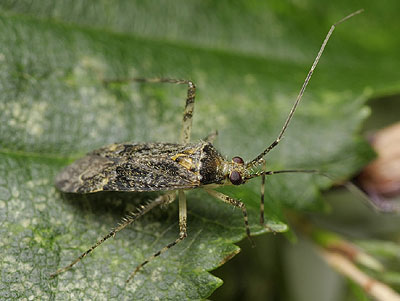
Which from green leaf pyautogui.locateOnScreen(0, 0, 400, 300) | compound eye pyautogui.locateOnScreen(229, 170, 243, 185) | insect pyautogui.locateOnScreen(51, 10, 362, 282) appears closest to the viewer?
green leaf pyautogui.locateOnScreen(0, 0, 400, 300)

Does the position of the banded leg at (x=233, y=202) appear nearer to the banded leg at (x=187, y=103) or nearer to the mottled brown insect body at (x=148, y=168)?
the mottled brown insect body at (x=148, y=168)

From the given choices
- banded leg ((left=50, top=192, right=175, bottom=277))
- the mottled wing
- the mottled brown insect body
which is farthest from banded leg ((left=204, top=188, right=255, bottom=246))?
banded leg ((left=50, top=192, right=175, bottom=277))

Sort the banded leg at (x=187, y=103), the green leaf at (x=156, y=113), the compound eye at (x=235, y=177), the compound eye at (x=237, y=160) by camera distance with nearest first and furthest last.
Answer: the green leaf at (x=156, y=113) < the compound eye at (x=235, y=177) < the compound eye at (x=237, y=160) < the banded leg at (x=187, y=103)

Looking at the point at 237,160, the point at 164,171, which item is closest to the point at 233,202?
the point at 237,160

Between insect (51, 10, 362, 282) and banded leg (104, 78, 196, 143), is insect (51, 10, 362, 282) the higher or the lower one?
the lower one

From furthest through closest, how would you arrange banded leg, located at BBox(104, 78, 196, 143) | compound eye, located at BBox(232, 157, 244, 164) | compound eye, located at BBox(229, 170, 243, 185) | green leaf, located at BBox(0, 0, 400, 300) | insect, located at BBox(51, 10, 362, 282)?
1. banded leg, located at BBox(104, 78, 196, 143)
2. compound eye, located at BBox(232, 157, 244, 164)
3. compound eye, located at BBox(229, 170, 243, 185)
4. insect, located at BBox(51, 10, 362, 282)
5. green leaf, located at BBox(0, 0, 400, 300)

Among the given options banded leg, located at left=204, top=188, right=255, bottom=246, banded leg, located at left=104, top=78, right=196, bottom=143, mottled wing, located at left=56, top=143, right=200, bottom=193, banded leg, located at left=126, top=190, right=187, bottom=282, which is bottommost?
banded leg, located at left=126, top=190, right=187, bottom=282

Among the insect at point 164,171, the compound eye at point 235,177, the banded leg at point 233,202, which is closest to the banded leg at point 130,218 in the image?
the insect at point 164,171

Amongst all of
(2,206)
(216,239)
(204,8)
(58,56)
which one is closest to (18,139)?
(2,206)

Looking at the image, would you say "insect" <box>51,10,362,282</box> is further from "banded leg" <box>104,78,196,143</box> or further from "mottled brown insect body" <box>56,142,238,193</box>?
"banded leg" <box>104,78,196,143</box>
